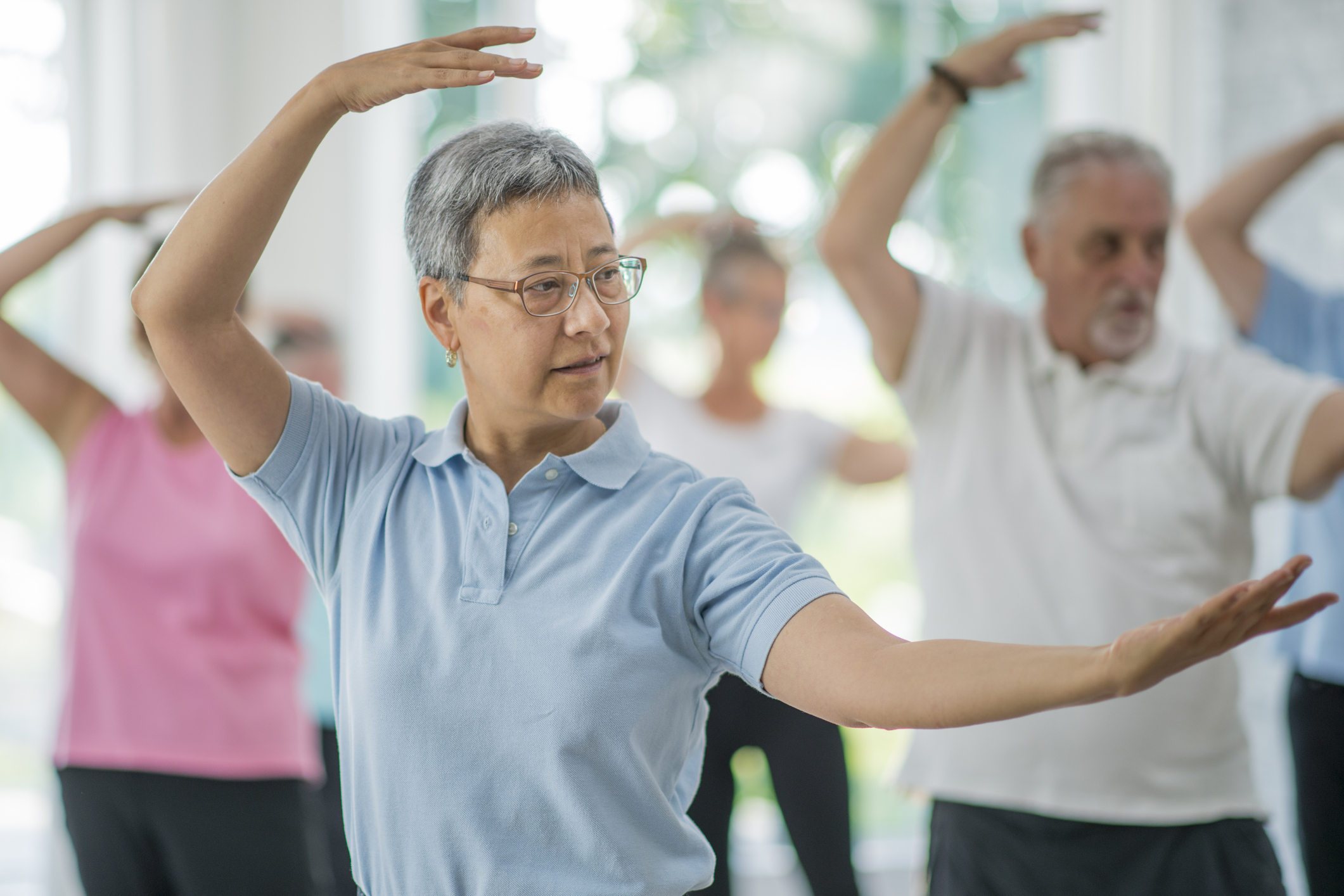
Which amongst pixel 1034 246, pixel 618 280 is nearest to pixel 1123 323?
pixel 1034 246

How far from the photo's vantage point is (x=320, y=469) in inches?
47.1

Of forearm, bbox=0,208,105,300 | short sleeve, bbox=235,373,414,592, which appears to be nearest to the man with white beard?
short sleeve, bbox=235,373,414,592

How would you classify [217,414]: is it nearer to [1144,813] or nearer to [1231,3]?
[1144,813]

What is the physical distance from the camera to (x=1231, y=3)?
3.22 meters

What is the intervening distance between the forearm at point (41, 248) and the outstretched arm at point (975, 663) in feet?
5.09

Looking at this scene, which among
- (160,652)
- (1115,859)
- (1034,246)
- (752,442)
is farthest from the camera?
(752,442)

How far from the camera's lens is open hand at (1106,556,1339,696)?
79cm

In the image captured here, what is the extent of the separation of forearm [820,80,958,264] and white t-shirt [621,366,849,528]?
0.88 metres

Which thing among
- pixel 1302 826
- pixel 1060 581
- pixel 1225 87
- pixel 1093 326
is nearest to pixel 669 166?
pixel 1225 87

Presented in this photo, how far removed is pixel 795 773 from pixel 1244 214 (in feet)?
4.76

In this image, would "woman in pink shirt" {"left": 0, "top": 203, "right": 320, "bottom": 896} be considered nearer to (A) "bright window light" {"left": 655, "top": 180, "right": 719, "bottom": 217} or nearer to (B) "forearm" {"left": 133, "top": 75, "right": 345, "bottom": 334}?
(B) "forearm" {"left": 133, "top": 75, "right": 345, "bottom": 334}

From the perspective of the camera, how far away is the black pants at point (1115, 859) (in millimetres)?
1602

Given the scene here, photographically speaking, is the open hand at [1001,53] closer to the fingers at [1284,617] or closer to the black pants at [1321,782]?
the fingers at [1284,617]

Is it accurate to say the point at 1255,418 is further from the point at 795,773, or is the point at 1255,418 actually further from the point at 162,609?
the point at 162,609
